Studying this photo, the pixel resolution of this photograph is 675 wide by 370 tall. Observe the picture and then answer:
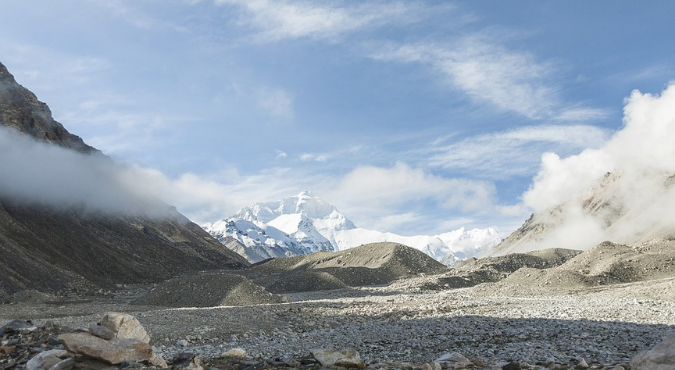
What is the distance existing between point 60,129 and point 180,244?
161 ft

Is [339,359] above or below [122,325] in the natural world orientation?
above

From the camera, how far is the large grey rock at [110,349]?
39.6ft

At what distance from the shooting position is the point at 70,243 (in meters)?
109

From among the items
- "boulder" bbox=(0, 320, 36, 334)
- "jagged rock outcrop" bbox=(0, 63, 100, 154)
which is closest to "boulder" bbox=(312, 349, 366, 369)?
"boulder" bbox=(0, 320, 36, 334)

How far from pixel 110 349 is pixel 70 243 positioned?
4312 inches

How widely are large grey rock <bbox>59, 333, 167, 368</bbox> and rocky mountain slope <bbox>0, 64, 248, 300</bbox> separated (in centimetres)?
6383

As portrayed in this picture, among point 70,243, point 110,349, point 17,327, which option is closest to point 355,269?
point 17,327

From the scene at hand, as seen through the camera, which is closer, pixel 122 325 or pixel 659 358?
pixel 659 358

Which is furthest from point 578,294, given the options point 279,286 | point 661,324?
point 279,286

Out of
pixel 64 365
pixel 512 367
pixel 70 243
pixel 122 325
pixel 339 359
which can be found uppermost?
pixel 512 367

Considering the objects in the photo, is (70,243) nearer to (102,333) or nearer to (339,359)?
(102,333)

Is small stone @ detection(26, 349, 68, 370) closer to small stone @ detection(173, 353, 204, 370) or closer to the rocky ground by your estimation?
small stone @ detection(173, 353, 204, 370)

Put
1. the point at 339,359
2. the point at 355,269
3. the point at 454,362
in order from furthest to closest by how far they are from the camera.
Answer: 1. the point at 355,269
2. the point at 454,362
3. the point at 339,359

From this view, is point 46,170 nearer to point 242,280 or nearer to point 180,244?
point 180,244
